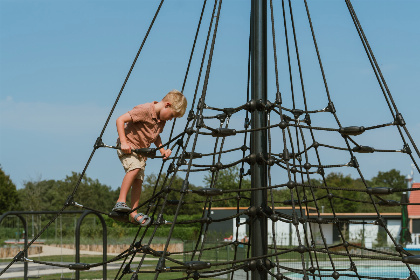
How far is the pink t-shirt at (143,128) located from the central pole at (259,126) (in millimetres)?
805

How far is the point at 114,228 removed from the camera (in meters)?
26.3

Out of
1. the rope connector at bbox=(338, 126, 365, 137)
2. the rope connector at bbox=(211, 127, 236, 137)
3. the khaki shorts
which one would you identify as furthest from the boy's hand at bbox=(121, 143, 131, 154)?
the rope connector at bbox=(338, 126, 365, 137)

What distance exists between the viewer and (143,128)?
11.9 ft

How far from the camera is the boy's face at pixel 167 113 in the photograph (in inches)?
142

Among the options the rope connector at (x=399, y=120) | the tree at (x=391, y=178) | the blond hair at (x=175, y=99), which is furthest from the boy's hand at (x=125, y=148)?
the tree at (x=391, y=178)

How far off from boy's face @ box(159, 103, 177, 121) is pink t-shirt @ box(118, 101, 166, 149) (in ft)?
0.14

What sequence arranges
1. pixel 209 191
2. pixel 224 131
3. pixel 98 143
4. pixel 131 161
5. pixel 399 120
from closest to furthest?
pixel 209 191
pixel 224 131
pixel 399 120
pixel 98 143
pixel 131 161

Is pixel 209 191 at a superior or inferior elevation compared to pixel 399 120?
inferior

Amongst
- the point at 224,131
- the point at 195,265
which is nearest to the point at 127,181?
the point at 224,131

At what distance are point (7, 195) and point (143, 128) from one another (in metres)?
31.8

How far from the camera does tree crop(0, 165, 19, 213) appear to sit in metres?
32.7

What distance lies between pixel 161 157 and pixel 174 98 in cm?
41

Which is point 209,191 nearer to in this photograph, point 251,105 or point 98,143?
point 251,105

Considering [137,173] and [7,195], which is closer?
[137,173]
